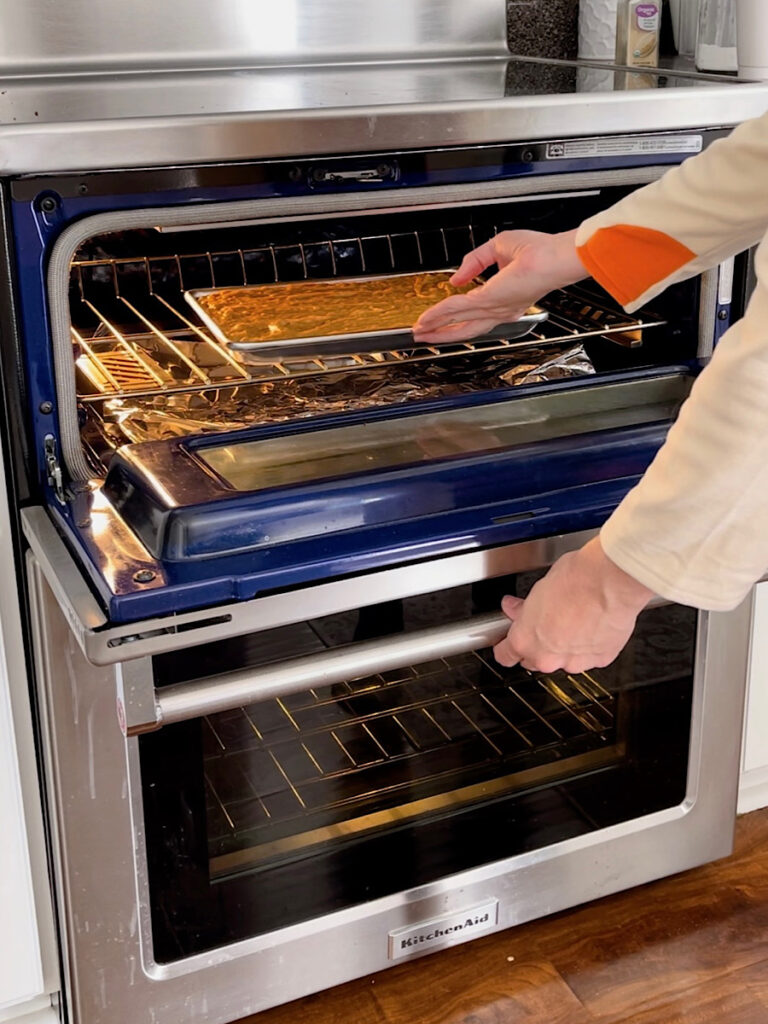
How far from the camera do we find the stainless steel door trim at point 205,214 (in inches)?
43.2

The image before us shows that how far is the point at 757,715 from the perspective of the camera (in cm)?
166

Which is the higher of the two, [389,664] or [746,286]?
[746,286]

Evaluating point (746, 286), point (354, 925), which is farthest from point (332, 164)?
point (354, 925)

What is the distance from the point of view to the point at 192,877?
1.28m

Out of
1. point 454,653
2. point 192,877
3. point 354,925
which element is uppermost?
point 454,653

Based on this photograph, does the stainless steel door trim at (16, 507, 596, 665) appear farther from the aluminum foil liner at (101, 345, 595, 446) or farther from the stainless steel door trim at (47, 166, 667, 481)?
the aluminum foil liner at (101, 345, 595, 446)

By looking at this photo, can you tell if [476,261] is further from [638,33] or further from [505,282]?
[638,33]

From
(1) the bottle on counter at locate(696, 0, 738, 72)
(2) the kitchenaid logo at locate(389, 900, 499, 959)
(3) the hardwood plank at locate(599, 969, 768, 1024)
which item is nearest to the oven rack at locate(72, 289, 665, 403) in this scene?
(1) the bottle on counter at locate(696, 0, 738, 72)

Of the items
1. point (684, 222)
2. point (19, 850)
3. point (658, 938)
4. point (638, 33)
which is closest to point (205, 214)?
point (684, 222)

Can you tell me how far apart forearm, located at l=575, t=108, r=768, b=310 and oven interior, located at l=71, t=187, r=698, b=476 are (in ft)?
0.54

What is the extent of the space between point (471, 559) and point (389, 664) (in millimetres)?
127

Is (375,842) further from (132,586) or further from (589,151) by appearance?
(589,151)

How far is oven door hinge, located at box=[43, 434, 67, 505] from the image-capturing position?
115cm

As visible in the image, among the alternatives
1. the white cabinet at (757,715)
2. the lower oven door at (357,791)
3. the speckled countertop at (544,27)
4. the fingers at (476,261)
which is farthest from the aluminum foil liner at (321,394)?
the speckled countertop at (544,27)
